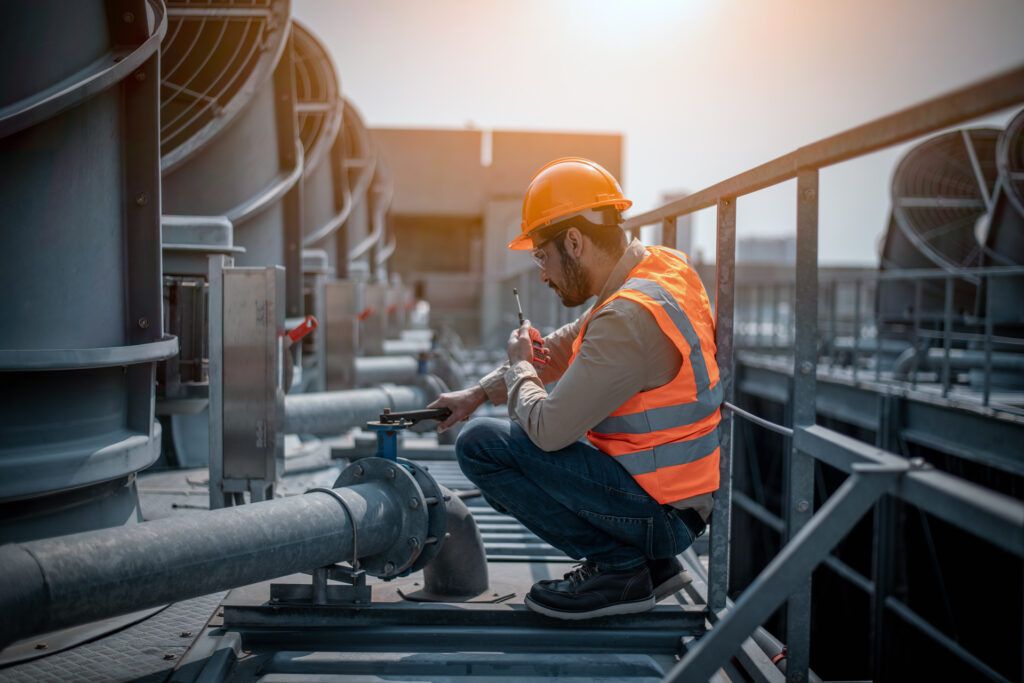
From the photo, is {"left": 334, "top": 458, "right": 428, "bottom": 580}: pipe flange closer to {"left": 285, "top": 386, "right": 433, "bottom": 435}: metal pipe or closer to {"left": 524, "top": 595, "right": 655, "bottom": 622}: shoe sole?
{"left": 524, "top": 595, "right": 655, "bottom": 622}: shoe sole

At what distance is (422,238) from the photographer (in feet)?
85.5

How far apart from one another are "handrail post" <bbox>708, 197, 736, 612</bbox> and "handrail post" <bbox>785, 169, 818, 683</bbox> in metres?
0.56

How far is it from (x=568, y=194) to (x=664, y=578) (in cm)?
124

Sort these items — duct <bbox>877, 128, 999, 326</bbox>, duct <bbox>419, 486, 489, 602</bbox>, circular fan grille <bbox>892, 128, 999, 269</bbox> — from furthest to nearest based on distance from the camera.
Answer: circular fan grille <bbox>892, 128, 999, 269</bbox>
duct <bbox>877, 128, 999, 326</bbox>
duct <bbox>419, 486, 489, 602</bbox>

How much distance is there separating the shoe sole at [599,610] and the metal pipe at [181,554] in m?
0.50

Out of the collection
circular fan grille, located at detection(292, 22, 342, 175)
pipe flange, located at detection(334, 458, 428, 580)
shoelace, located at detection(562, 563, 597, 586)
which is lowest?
shoelace, located at detection(562, 563, 597, 586)

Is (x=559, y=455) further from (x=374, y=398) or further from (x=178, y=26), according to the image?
(x=178, y=26)

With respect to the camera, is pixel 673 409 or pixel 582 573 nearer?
pixel 673 409

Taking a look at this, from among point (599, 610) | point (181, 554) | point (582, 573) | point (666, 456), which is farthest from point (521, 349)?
point (181, 554)

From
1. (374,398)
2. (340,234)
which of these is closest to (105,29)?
(374,398)

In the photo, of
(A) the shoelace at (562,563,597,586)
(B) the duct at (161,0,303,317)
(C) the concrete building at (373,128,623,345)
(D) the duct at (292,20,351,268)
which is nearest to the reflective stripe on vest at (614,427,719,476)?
(A) the shoelace at (562,563,597,586)

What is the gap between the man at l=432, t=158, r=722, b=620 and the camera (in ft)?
7.32

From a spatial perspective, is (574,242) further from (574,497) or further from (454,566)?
(454,566)

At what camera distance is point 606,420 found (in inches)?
95.2
